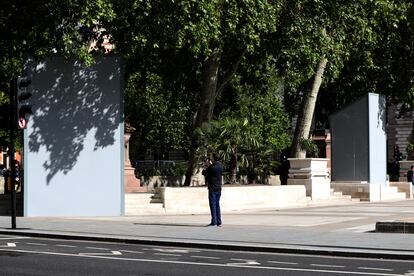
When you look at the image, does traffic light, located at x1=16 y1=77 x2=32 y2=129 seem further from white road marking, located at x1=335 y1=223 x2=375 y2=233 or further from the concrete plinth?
the concrete plinth

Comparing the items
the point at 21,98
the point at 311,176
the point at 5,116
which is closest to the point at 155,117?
the point at 311,176

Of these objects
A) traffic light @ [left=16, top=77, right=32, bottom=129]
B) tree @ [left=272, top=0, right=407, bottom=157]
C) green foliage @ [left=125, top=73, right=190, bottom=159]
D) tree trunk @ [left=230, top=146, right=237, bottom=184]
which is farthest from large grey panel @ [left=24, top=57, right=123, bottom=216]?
green foliage @ [left=125, top=73, right=190, bottom=159]

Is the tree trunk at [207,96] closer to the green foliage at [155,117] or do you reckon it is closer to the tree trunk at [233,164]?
the tree trunk at [233,164]

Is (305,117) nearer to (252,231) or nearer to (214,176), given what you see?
(214,176)

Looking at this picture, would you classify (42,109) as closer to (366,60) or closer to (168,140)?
(366,60)

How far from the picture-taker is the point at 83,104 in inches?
947

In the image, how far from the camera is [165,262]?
13.2 m

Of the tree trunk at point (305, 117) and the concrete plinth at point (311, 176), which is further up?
the tree trunk at point (305, 117)

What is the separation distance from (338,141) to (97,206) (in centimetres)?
1513

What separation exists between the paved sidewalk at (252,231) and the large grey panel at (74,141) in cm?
87

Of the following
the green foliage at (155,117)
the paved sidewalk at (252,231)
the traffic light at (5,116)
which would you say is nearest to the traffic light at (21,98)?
the traffic light at (5,116)

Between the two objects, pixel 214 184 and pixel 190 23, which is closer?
pixel 214 184

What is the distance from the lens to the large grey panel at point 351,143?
35.1m

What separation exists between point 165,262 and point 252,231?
18.5 ft
